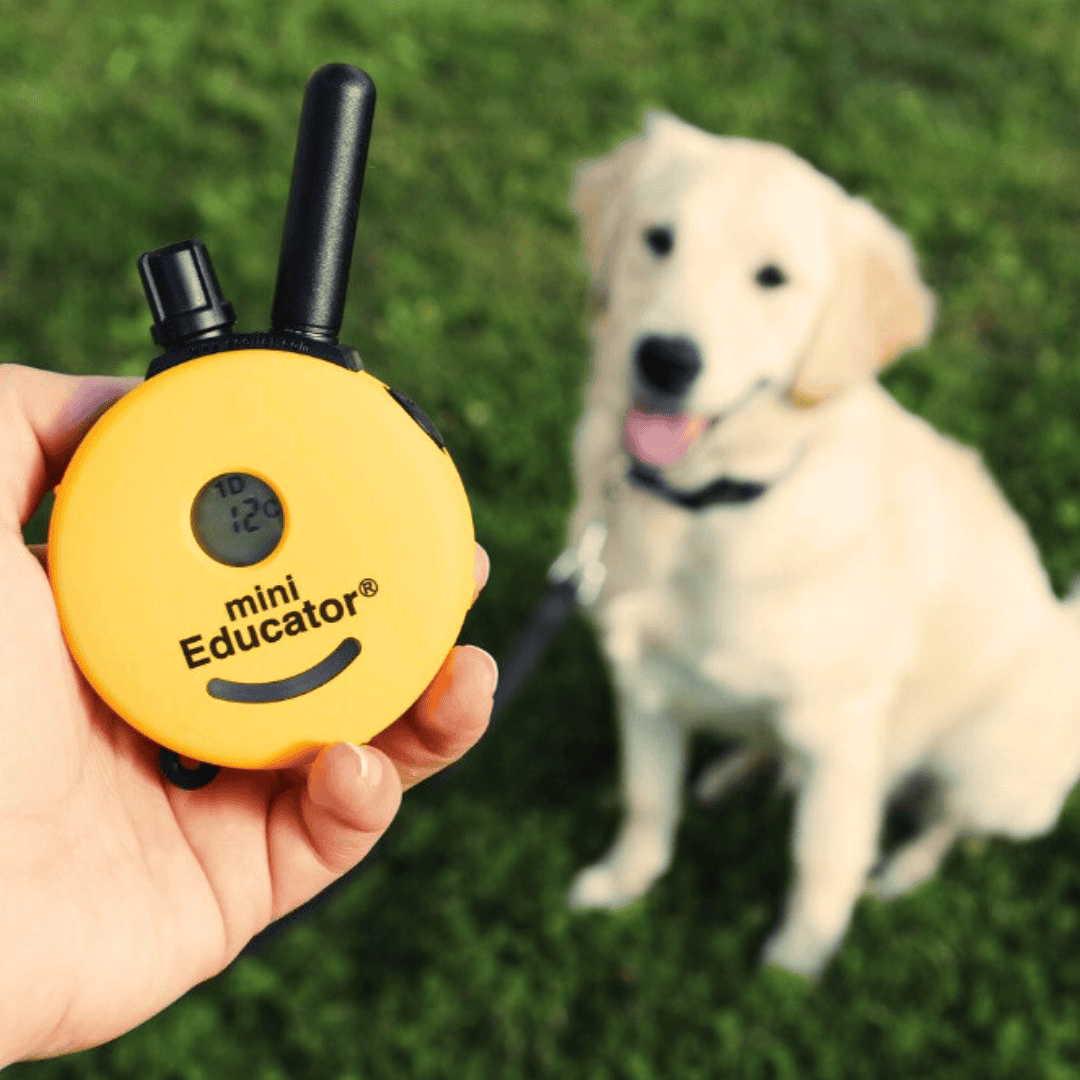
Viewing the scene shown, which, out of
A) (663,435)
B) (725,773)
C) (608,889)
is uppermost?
(663,435)

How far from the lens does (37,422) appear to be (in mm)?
1264

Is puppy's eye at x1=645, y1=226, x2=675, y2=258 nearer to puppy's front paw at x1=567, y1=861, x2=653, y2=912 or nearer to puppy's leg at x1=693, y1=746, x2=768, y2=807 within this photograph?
puppy's leg at x1=693, y1=746, x2=768, y2=807

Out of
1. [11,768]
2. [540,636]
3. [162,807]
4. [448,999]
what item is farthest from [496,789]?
[11,768]

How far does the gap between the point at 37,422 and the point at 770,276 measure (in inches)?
54.0

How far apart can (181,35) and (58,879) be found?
3.94m

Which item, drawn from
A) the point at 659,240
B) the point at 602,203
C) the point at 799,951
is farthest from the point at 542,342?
the point at 799,951

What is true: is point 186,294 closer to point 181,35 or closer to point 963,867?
point 963,867

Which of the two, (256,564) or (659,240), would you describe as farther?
(659,240)

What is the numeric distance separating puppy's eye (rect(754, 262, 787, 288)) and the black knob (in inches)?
47.2

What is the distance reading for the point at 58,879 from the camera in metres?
1.19

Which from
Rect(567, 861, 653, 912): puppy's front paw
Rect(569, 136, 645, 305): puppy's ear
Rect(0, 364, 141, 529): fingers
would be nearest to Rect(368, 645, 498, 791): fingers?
Rect(0, 364, 141, 529): fingers

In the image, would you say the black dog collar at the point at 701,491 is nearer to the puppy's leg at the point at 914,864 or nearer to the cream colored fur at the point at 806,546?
the cream colored fur at the point at 806,546

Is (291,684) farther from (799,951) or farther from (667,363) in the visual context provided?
(799,951)

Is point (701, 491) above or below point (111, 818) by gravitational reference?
below
